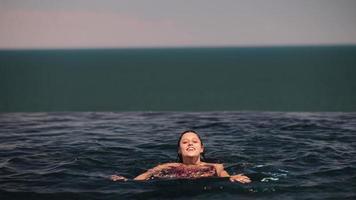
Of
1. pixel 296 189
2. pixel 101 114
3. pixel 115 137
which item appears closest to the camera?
pixel 296 189

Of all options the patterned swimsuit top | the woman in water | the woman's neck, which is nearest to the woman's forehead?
the woman in water

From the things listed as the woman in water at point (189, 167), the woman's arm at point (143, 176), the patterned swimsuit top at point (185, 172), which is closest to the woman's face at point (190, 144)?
the woman in water at point (189, 167)

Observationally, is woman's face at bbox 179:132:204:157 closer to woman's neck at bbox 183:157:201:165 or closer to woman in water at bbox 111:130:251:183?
woman in water at bbox 111:130:251:183

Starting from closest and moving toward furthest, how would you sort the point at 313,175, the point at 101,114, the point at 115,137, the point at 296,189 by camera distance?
1. the point at 296,189
2. the point at 313,175
3. the point at 115,137
4. the point at 101,114

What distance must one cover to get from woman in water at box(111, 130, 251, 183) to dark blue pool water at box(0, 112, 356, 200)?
0.36 m

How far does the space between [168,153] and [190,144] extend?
279 cm

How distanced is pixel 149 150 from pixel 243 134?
3.47 m

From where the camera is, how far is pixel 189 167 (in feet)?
32.7

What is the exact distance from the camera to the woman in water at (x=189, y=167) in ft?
31.8

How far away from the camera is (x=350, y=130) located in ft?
48.8

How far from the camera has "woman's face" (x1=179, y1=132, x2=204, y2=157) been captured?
9.70 metres

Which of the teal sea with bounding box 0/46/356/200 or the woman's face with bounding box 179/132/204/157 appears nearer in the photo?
the teal sea with bounding box 0/46/356/200

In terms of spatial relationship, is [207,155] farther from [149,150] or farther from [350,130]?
[350,130]

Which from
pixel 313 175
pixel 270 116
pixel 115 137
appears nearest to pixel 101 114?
pixel 115 137
